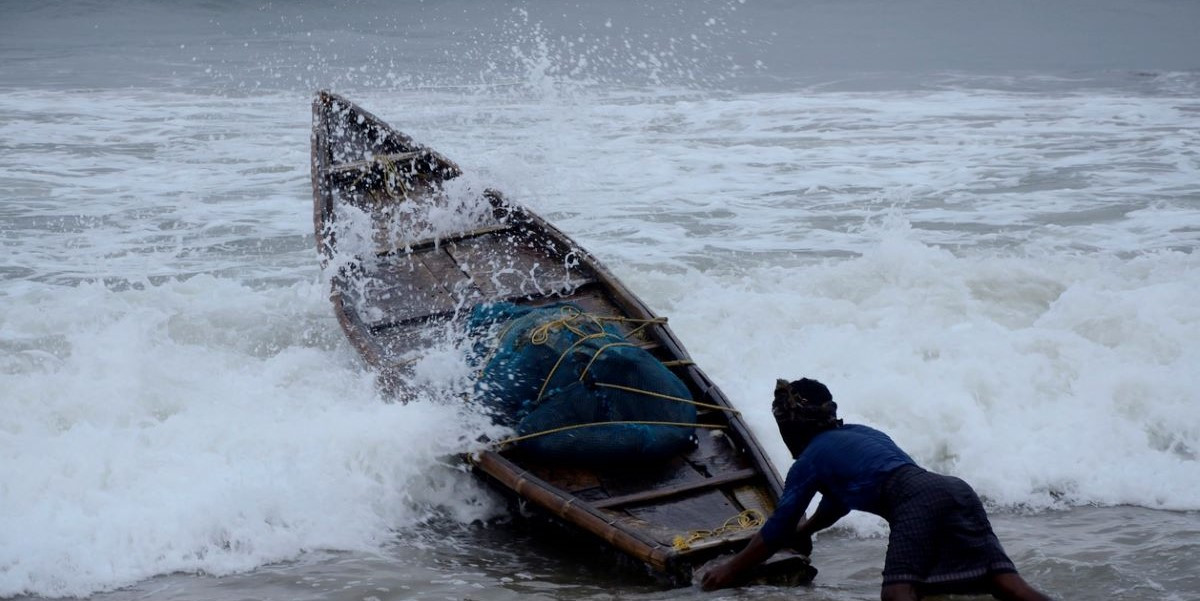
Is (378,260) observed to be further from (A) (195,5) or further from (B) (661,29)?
(A) (195,5)

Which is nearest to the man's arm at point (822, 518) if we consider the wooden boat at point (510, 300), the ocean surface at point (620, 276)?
the wooden boat at point (510, 300)

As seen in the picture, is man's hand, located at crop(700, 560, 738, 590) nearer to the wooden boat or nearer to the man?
the man

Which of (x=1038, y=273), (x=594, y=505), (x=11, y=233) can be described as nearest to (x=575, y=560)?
(x=594, y=505)

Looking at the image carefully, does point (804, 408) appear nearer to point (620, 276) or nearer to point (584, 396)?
point (584, 396)

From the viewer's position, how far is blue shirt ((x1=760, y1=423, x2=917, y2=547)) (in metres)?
3.78

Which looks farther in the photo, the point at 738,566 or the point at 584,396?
the point at 584,396

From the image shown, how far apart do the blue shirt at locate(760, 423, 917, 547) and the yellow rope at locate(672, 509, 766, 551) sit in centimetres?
51

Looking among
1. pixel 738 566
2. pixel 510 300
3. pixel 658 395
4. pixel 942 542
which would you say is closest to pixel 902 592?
pixel 942 542

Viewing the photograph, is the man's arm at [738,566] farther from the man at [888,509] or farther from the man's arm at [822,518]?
the man's arm at [822,518]

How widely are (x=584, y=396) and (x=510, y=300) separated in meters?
2.00

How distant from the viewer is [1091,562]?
15.2ft

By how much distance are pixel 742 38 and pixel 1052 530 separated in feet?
68.9

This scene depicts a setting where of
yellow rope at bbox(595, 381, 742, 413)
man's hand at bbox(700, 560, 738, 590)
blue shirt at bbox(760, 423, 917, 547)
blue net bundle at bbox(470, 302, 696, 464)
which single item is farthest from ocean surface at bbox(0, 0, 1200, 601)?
yellow rope at bbox(595, 381, 742, 413)

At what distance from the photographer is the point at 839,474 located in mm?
3809
